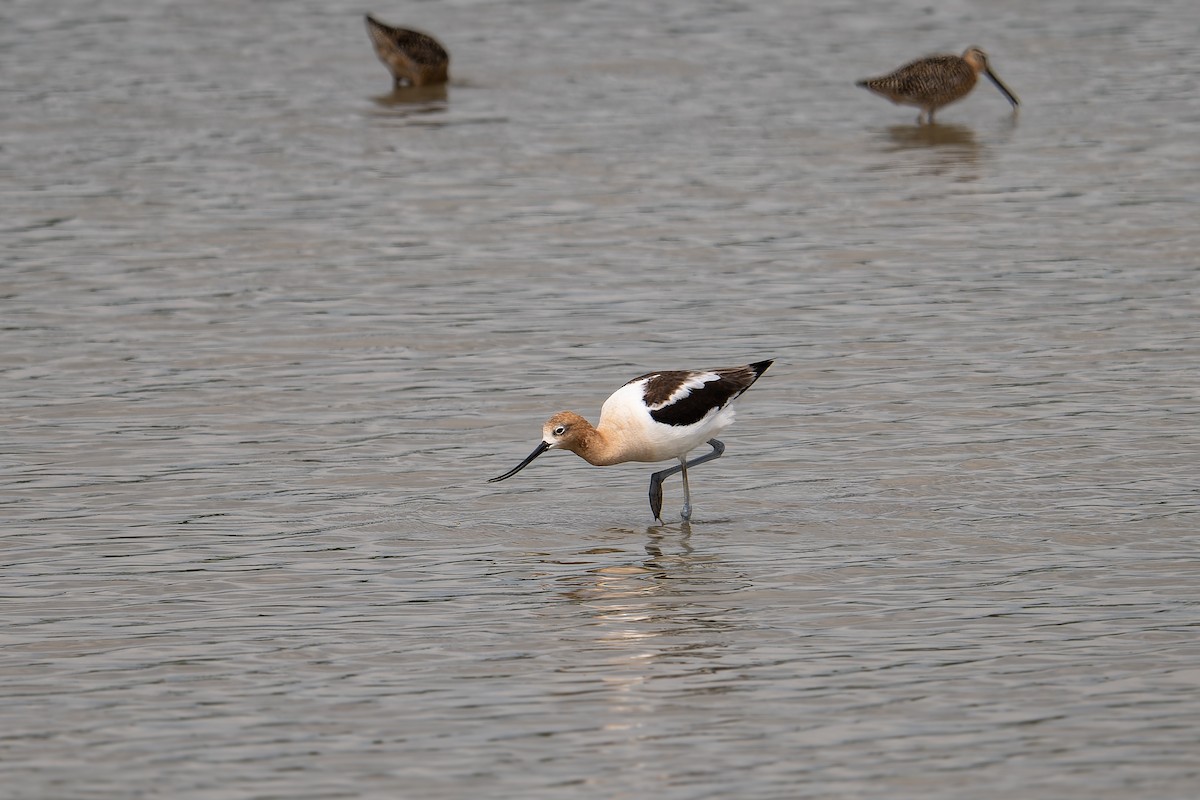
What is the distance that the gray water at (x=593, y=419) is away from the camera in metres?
7.71

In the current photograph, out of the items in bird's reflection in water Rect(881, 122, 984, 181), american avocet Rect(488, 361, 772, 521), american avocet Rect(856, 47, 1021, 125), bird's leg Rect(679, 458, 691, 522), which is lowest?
bird's leg Rect(679, 458, 691, 522)

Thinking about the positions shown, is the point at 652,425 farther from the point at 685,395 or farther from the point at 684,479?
the point at 684,479

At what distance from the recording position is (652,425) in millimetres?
10695

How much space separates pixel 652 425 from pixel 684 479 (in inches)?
21.7

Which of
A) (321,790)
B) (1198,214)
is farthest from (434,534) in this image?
(1198,214)

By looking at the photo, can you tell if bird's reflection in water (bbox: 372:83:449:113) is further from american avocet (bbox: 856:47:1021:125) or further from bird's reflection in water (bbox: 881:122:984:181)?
bird's reflection in water (bbox: 881:122:984:181)

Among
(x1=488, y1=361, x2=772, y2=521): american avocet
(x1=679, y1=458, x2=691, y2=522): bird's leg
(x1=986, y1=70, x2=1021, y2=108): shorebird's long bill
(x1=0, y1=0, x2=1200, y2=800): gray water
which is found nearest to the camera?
(x1=0, y1=0, x2=1200, y2=800): gray water

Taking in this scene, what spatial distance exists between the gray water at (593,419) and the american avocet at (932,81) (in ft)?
1.24

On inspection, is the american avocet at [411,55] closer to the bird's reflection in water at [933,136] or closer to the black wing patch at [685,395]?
the bird's reflection in water at [933,136]

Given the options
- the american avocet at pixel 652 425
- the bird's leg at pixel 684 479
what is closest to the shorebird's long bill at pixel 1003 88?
the bird's leg at pixel 684 479

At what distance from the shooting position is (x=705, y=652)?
340 inches

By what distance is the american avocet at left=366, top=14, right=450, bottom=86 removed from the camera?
25141 mm

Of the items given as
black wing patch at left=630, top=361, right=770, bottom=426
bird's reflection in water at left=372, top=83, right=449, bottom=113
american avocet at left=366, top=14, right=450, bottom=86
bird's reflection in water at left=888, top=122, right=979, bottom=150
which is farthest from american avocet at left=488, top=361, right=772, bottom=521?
american avocet at left=366, top=14, right=450, bottom=86

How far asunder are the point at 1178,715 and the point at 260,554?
4602 mm
